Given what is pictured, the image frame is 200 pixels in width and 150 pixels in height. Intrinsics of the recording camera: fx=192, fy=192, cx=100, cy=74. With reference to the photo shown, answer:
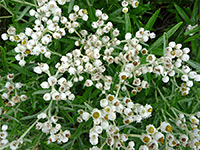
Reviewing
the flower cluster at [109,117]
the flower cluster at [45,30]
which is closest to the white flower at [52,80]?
the flower cluster at [45,30]

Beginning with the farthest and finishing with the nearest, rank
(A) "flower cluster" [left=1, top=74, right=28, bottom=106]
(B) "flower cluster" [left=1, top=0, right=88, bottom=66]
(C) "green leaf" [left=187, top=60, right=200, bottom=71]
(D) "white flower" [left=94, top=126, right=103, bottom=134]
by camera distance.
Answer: (C) "green leaf" [left=187, top=60, right=200, bottom=71] < (A) "flower cluster" [left=1, top=74, right=28, bottom=106] < (B) "flower cluster" [left=1, top=0, right=88, bottom=66] < (D) "white flower" [left=94, top=126, right=103, bottom=134]

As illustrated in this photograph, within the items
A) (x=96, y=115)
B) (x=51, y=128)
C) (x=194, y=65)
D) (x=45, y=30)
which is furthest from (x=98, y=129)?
(x=194, y=65)

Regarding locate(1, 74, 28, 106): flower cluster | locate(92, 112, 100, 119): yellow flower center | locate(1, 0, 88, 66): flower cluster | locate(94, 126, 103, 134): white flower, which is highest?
locate(1, 0, 88, 66): flower cluster

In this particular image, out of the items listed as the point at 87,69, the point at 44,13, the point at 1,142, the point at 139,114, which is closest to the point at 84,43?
the point at 87,69

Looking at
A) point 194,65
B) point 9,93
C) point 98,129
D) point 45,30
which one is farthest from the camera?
point 194,65

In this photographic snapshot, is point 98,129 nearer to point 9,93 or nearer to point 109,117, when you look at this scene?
point 109,117

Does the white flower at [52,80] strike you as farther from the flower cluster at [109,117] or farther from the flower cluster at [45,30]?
the flower cluster at [109,117]

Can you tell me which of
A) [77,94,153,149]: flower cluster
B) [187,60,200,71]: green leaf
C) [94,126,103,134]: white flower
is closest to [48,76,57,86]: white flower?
[77,94,153,149]: flower cluster

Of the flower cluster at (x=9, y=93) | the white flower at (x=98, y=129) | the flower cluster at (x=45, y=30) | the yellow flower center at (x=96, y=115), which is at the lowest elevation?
the white flower at (x=98, y=129)

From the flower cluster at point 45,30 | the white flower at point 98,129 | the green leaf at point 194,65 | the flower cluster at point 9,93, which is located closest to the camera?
the white flower at point 98,129

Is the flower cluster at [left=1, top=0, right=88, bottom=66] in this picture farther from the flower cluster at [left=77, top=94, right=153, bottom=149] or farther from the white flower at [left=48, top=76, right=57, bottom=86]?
the flower cluster at [left=77, top=94, right=153, bottom=149]

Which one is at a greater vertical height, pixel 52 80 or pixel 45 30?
pixel 45 30

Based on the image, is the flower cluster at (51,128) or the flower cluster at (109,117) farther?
the flower cluster at (51,128)

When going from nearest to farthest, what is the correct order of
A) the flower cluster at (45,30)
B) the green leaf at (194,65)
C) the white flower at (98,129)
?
the white flower at (98,129) → the flower cluster at (45,30) → the green leaf at (194,65)
